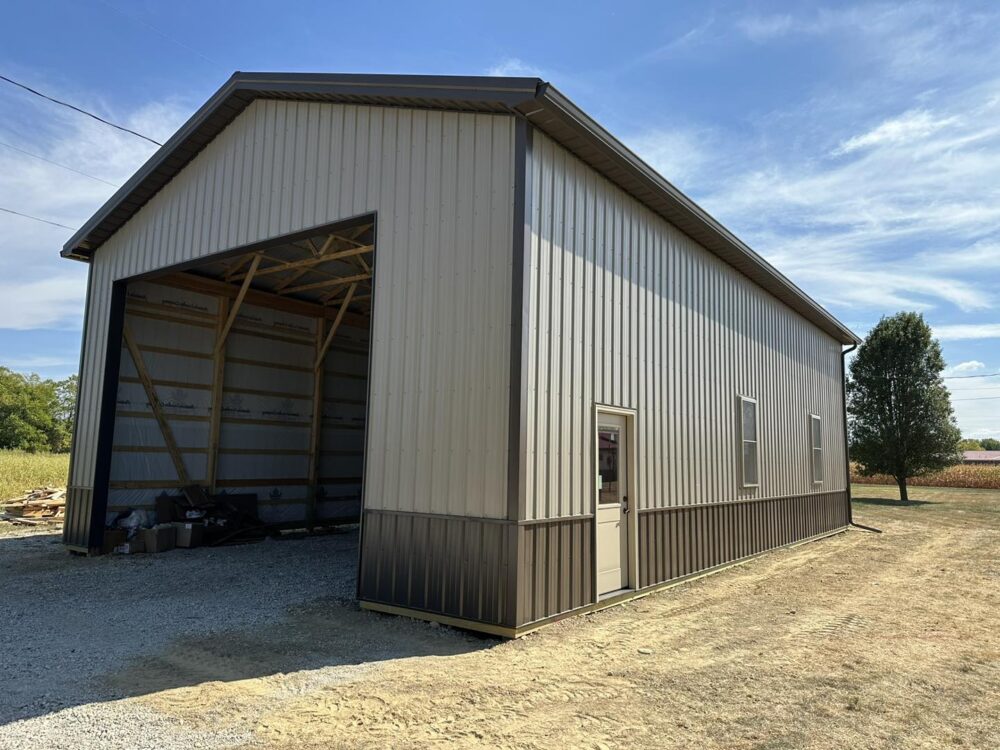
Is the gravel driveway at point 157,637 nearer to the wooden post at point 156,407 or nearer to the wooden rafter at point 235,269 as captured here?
the wooden post at point 156,407

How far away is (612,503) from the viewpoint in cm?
753

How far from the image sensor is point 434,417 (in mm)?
6590

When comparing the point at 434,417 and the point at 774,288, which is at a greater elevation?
the point at 774,288

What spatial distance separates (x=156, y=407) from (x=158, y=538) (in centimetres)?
223

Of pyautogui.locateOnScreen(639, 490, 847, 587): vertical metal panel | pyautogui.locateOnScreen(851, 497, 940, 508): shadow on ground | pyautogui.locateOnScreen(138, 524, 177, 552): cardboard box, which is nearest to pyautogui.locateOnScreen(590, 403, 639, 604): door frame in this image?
pyautogui.locateOnScreen(639, 490, 847, 587): vertical metal panel

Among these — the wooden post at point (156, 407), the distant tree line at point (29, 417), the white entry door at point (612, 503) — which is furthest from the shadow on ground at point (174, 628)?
the distant tree line at point (29, 417)

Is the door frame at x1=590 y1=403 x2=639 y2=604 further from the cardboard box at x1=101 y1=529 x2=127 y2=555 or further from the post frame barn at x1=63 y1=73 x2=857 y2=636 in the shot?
the cardboard box at x1=101 y1=529 x2=127 y2=555

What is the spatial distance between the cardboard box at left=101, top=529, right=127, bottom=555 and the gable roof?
182 inches

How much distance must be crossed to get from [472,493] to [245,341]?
845cm

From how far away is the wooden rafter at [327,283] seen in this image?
11992 millimetres

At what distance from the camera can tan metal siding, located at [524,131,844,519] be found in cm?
655

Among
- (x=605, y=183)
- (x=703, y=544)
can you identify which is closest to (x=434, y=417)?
(x=605, y=183)

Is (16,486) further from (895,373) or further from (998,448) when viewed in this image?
(998,448)

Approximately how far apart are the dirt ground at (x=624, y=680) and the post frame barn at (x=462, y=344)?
0.71m
